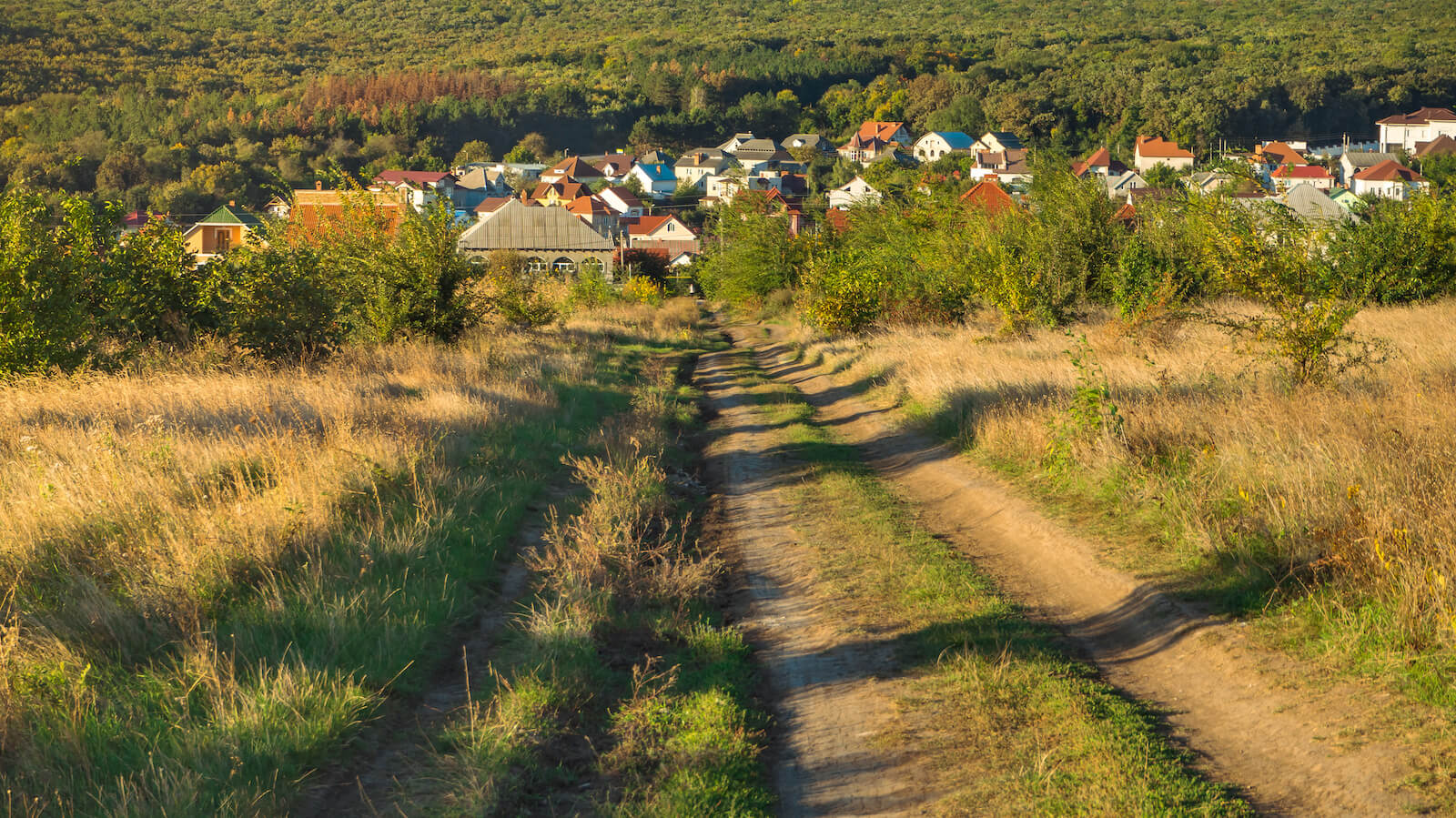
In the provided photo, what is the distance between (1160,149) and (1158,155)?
121cm

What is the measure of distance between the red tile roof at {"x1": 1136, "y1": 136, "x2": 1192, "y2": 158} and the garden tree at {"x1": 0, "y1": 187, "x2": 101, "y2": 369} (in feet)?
370

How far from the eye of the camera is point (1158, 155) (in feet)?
356

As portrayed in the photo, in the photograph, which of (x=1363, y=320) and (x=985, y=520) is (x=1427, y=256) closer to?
(x=1363, y=320)

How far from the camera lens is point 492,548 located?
779 centimetres

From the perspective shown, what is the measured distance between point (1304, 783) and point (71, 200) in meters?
15.6

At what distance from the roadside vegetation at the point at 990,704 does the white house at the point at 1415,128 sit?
134m

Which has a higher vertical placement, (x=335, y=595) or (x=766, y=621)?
(x=335, y=595)

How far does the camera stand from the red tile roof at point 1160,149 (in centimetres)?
10850

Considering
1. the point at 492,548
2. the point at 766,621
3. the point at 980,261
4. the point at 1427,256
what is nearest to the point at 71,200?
the point at 492,548

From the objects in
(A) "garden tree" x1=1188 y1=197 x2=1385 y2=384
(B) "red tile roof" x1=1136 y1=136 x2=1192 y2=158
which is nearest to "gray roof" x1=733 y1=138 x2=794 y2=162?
(B) "red tile roof" x1=1136 y1=136 x2=1192 y2=158

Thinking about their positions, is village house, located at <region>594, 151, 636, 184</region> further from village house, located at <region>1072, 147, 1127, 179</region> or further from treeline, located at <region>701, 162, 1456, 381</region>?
treeline, located at <region>701, 162, 1456, 381</region>

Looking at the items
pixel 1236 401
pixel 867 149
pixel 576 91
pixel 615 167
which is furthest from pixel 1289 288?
pixel 576 91

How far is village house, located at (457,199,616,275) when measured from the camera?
5756cm

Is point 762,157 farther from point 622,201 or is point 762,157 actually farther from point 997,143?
point 622,201
